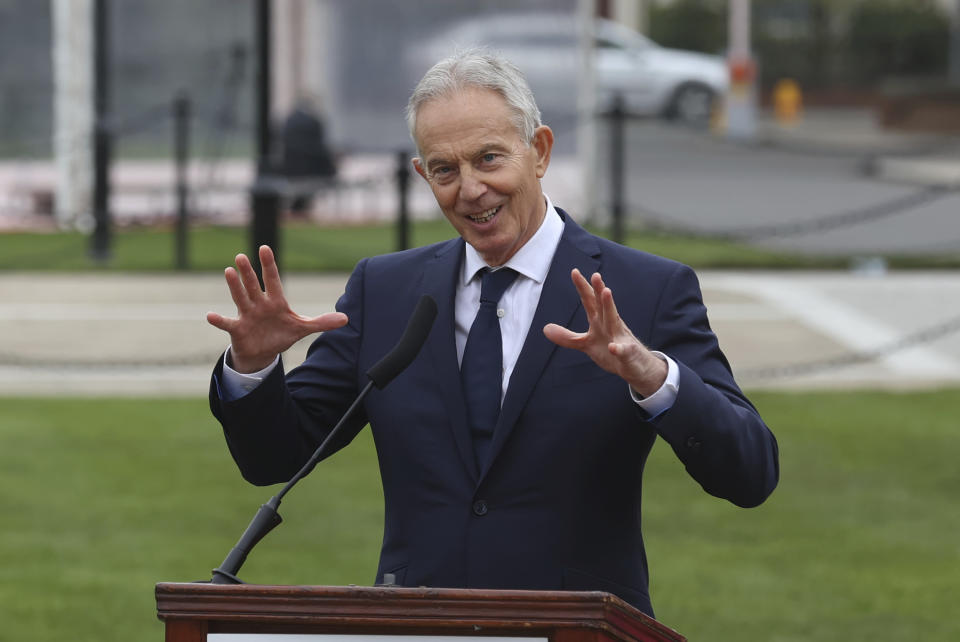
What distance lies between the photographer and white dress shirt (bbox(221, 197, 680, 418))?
2.93 metres

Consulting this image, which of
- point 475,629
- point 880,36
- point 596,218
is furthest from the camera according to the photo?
point 880,36

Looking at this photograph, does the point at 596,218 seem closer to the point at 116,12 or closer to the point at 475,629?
the point at 116,12

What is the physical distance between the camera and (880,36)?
51594 millimetres

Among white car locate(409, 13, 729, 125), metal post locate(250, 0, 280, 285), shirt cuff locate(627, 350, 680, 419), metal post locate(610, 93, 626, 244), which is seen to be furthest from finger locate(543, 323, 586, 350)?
white car locate(409, 13, 729, 125)

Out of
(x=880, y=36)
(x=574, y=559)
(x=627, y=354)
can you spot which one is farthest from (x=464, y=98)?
(x=880, y=36)

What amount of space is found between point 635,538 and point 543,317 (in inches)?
16.0

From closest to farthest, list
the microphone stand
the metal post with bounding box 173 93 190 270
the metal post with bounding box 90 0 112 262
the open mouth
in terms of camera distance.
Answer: the microphone stand, the open mouth, the metal post with bounding box 173 93 190 270, the metal post with bounding box 90 0 112 262

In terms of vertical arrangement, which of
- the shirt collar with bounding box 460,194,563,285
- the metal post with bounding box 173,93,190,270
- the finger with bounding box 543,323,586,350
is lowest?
the metal post with bounding box 173,93,190,270

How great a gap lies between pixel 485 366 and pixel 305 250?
1434 cm

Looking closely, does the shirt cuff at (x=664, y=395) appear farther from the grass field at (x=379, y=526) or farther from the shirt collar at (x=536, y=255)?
the grass field at (x=379, y=526)

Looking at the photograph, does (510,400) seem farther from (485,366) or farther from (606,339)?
(606,339)

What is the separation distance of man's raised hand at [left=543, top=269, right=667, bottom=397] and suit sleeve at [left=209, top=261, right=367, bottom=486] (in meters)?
0.53

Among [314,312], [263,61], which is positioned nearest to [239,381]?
[263,61]

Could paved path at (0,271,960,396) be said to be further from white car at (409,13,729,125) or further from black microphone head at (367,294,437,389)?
black microphone head at (367,294,437,389)
